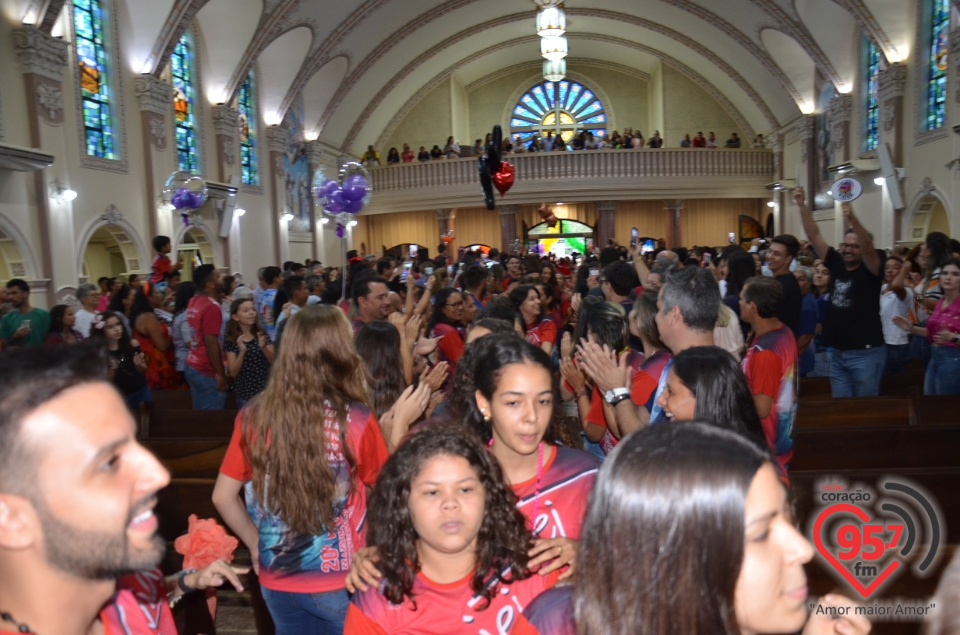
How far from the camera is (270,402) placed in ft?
8.57

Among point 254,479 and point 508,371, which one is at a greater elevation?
point 508,371

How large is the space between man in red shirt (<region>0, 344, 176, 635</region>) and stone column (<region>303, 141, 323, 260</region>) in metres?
21.9

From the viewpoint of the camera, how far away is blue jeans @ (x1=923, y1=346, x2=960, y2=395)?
555 cm

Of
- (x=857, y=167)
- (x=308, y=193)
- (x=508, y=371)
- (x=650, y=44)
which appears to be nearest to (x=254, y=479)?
(x=508, y=371)

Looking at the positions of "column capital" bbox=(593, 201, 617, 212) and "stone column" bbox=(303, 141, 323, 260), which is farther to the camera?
"column capital" bbox=(593, 201, 617, 212)

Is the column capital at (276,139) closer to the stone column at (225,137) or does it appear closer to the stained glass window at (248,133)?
the stained glass window at (248,133)

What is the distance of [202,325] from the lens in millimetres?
6180

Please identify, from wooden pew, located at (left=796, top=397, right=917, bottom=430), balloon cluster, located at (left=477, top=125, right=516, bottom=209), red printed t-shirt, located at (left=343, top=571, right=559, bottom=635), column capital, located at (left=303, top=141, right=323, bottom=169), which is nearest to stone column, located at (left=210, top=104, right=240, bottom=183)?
column capital, located at (left=303, top=141, right=323, bottom=169)

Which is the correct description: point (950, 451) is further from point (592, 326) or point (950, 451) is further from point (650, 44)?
point (650, 44)

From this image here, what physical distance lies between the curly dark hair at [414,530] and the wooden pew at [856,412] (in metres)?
3.67

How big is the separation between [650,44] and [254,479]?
25527 mm

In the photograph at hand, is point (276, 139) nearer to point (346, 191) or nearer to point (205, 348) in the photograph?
point (346, 191)

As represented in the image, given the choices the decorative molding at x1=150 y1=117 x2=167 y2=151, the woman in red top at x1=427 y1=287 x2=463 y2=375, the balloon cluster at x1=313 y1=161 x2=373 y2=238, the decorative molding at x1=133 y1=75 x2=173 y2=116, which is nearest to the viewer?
the woman in red top at x1=427 y1=287 x2=463 y2=375

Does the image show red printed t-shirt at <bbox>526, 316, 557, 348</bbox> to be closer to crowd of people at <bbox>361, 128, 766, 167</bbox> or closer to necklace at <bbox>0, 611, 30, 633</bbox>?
necklace at <bbox>0, 611, 30, 633</bbox>
